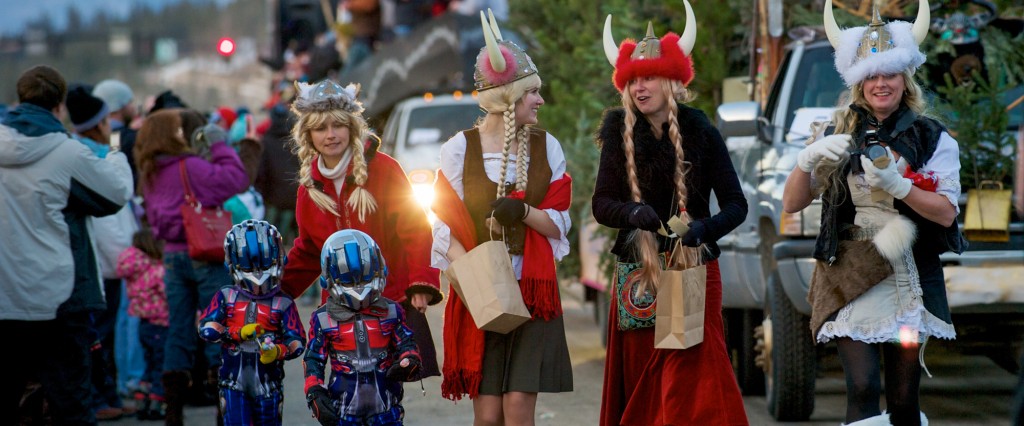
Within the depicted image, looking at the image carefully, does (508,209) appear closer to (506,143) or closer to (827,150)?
(506,143)

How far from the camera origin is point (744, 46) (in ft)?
35.9

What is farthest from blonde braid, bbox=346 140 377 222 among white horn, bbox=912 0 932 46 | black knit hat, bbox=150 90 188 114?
black knit hat, bbox=150 90 188 114

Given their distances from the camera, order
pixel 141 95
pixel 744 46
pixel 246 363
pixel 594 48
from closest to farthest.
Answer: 1. pixel 246 363
2. pixel 744 46
3. pixel 594 48
4. pixel 141 95

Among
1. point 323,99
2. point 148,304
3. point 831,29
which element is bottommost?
point 148,304

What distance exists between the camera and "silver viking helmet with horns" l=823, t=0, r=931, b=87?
Answer: 552 centimetres

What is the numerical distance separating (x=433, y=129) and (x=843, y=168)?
1228 centimetres

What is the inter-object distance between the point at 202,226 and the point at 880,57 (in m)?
4.06

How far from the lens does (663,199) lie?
5.74m

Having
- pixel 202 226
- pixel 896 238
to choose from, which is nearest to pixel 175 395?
pixel 202 226

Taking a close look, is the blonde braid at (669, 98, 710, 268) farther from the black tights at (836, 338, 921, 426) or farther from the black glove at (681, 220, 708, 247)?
the black tights at (836, 338, 921, 426)

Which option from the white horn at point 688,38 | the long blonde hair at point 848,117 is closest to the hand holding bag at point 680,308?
the long blonde hair at point 848,117

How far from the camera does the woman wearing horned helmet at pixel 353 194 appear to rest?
20.0 ft

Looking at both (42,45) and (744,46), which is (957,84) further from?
(42,45)

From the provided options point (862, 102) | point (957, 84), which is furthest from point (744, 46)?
point (862, 102)
